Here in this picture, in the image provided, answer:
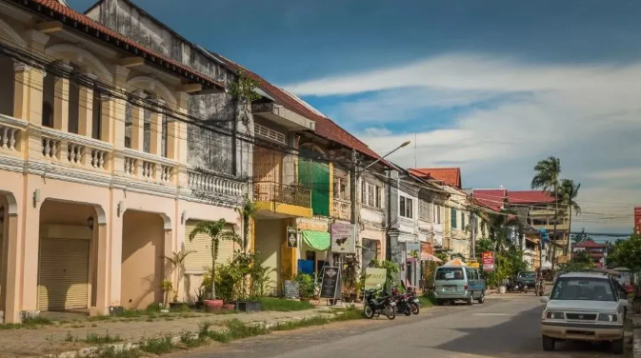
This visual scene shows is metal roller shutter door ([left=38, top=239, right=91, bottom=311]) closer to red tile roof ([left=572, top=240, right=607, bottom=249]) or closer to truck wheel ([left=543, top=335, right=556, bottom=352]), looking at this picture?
truck wheel ([left=543, top=335, right=556, bottom=352])

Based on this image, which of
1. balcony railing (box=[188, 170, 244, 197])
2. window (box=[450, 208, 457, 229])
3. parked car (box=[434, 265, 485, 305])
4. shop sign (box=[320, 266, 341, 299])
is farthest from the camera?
window (box=[450, 208, 457, 229])

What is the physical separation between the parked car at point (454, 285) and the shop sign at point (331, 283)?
969cm

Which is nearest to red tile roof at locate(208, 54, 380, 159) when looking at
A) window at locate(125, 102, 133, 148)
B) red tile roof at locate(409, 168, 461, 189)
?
window at locate(125, 102, 133, 148)

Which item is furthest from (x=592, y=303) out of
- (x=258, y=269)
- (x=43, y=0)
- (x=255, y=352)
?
(x=43, y=0)

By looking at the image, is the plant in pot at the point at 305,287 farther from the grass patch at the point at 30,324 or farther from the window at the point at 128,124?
the grass patch at the point at 30,324

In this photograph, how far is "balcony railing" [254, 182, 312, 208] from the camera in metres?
29.6

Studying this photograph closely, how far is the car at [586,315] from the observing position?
625 inches

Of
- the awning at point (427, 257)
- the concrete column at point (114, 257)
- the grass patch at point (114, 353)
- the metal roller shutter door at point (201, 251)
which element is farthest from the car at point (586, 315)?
the awning at point (427, 257)

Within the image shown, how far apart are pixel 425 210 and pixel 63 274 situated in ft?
108

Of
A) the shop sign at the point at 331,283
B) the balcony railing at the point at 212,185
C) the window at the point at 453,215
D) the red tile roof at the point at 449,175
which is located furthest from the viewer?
the red tile roof at the point at 449,175

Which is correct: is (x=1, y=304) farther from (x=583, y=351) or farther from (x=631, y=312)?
(x=631, y=312)

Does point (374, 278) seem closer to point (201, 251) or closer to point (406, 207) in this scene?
point (201, 251)

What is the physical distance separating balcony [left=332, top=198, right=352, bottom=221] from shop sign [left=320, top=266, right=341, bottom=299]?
5.36 m

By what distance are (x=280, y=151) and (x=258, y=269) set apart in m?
6.47
